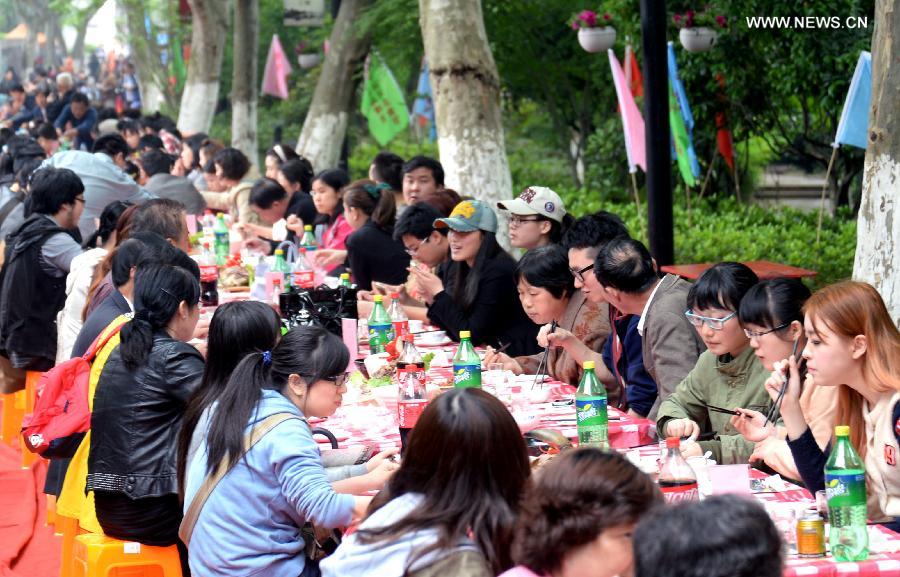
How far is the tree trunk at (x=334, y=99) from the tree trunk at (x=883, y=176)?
10.5 m

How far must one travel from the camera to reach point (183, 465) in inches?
178

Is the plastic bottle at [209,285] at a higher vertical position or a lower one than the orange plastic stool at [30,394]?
higher

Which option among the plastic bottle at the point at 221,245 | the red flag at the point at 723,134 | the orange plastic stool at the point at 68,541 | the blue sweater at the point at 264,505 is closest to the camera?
the blue sweater at the point at 264,505

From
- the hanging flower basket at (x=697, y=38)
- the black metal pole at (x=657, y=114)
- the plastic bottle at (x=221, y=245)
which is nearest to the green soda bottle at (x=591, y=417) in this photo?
the black metal pole at (x=657, y=114)

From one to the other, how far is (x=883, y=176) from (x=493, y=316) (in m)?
2.23

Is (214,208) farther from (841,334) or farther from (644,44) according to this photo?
(841,334)

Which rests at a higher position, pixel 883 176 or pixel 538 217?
pixel 883 176

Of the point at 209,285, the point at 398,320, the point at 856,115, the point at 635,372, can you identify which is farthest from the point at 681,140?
the point at 635,372

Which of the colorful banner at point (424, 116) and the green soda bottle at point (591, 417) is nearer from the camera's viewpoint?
the green soda bottle at point (591, 417)

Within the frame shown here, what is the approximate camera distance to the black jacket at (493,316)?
24.3ft

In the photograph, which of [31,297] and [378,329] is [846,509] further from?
[31,297]

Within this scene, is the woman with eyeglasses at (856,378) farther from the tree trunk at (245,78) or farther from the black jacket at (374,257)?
the tree trunk at (245,78)

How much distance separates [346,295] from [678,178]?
1003cm

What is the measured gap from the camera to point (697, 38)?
44.0 ft
